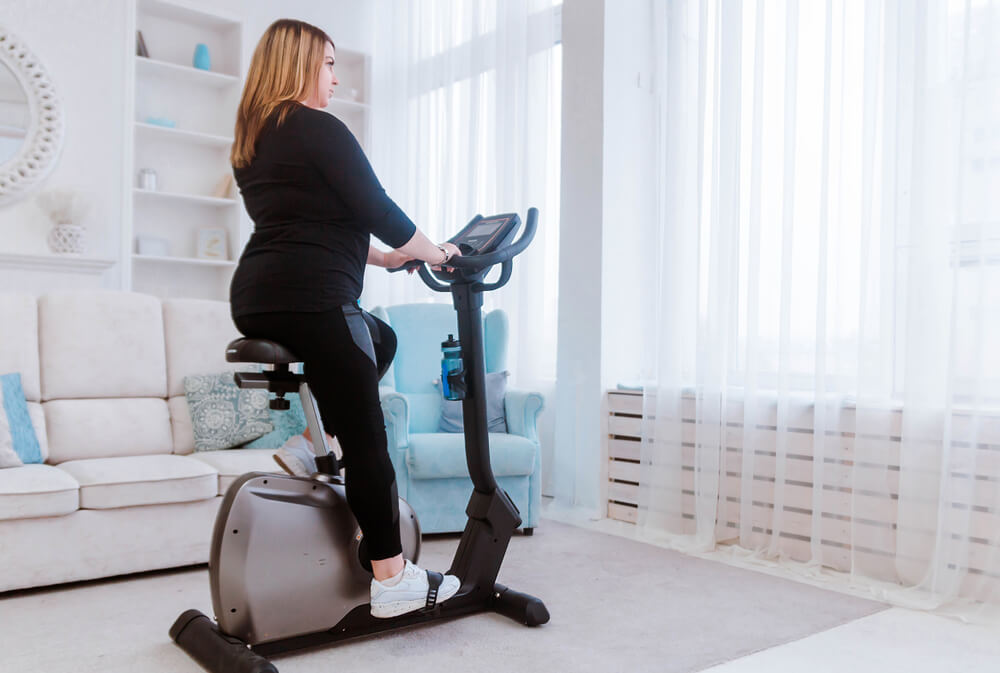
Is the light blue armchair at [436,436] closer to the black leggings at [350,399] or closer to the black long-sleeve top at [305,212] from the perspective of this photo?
the black leggings at [350,399]

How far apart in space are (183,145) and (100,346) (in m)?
2.32

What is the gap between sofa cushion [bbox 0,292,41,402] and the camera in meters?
3.01

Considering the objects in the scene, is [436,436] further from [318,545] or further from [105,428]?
[318,545]

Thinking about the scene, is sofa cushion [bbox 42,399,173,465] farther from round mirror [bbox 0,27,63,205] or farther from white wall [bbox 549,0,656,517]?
round mirror [bbox 0,27,63,205]

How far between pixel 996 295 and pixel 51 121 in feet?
14.9

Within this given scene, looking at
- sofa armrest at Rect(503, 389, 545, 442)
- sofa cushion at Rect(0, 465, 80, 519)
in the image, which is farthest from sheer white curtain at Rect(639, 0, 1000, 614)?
sofa cushion at Rect(0, 465, 80, 519)

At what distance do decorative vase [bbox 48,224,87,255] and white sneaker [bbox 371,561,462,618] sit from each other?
10.9ft

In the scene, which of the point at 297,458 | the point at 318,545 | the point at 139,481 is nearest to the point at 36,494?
the point at 139,481

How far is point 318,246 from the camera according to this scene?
189cm

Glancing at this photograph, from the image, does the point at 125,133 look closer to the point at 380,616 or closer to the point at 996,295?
the point at 380,616

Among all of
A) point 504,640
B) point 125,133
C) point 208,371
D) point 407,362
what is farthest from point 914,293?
point 125,133

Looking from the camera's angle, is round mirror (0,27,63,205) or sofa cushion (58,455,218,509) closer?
sofa cushion (58,455,218,509)

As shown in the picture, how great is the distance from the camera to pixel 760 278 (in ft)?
10.4

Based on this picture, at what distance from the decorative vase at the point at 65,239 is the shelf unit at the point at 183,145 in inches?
13.9
